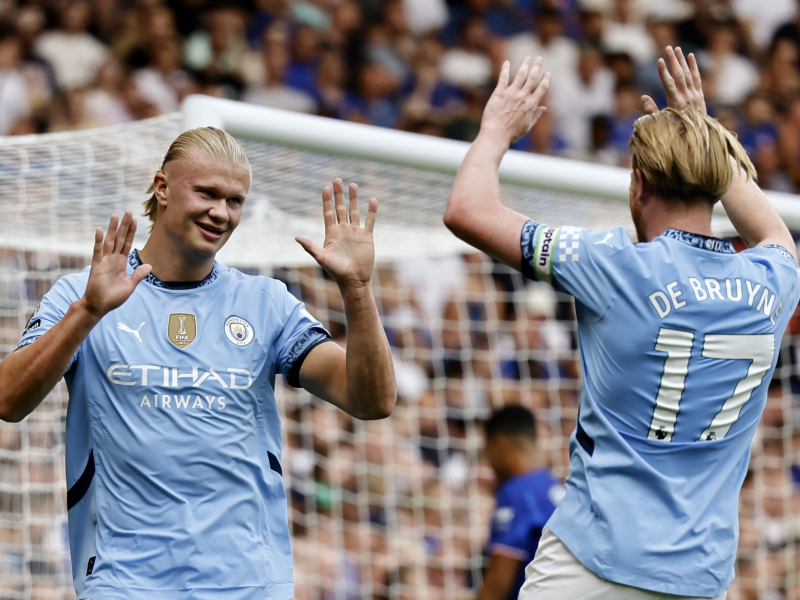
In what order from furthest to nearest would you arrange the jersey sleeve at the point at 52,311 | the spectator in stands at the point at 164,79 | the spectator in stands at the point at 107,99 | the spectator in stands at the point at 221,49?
the spectator in stands at the point at 221,49 < the spectator in stands at the point at 164,79 < the spectator in stands at the point at 107,99 < the jersey sleeve at the point at 52,311

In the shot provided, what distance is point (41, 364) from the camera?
241cm

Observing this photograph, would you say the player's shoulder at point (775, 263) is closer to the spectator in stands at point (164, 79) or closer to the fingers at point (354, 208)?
the fingers at point (354, 208)

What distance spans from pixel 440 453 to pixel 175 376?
4128 mm

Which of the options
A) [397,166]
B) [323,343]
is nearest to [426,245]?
[397,166]

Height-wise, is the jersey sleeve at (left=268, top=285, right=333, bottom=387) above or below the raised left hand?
below

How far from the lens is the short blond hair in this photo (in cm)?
245

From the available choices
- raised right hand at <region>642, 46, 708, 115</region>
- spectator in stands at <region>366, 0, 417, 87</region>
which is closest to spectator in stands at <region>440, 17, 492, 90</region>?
spectator in stands at <region>366, 0, 417, 87</region>

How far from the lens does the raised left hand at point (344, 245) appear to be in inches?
99.8

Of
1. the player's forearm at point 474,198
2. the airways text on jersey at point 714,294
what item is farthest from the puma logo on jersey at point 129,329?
the airways text on jersey at point 714,294

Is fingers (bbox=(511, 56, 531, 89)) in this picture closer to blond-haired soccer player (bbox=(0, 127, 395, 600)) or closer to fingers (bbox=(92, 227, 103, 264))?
blond-haired soccer player (bbox=(0, 127, 395, 600))

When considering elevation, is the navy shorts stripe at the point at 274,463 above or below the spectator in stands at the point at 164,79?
below

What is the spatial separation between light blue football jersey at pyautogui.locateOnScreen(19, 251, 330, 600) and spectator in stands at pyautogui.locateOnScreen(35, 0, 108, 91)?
563cm

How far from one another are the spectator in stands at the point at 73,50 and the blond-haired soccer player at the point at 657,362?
242 inches

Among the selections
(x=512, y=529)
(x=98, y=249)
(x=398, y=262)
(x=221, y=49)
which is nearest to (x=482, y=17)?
(x=221, y=49)
